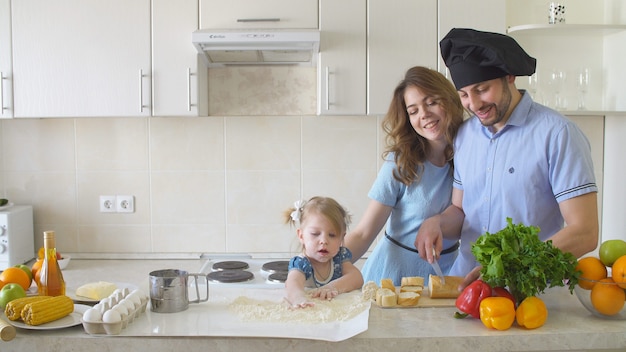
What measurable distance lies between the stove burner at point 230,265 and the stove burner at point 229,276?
0.20 feet

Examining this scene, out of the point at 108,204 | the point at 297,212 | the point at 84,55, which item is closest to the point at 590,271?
the point at 297,212

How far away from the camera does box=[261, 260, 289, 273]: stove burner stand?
2.70 m

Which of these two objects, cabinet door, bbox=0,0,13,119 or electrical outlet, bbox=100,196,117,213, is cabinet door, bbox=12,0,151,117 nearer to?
cabinet door, bbox=0,0,13,119

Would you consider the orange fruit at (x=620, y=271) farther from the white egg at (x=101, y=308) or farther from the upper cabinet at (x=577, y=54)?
the upper cabinet at (x=577, y=54)

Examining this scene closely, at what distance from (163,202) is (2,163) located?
0.82m

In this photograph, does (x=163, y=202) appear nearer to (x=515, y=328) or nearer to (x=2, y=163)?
(x=2, y=163)

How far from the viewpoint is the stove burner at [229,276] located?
99.9 inches

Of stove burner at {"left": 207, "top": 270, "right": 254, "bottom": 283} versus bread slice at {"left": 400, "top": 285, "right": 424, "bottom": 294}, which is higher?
bread slice at {"left": 400, "top": 285, "right": 424, "bottom": 294}

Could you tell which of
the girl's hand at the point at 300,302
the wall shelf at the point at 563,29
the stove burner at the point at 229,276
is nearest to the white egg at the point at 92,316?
the girl's hand at the point at 300,302

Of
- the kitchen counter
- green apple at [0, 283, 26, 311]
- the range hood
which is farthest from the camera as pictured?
the range hood

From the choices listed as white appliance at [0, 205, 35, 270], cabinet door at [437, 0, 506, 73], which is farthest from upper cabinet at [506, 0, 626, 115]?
white appliance at [0, 205, 35, 270]

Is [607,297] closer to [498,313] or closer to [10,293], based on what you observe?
[498,313]

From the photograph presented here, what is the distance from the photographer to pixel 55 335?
133 centimetres

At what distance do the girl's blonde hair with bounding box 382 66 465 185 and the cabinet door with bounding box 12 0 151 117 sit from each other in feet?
3.86
